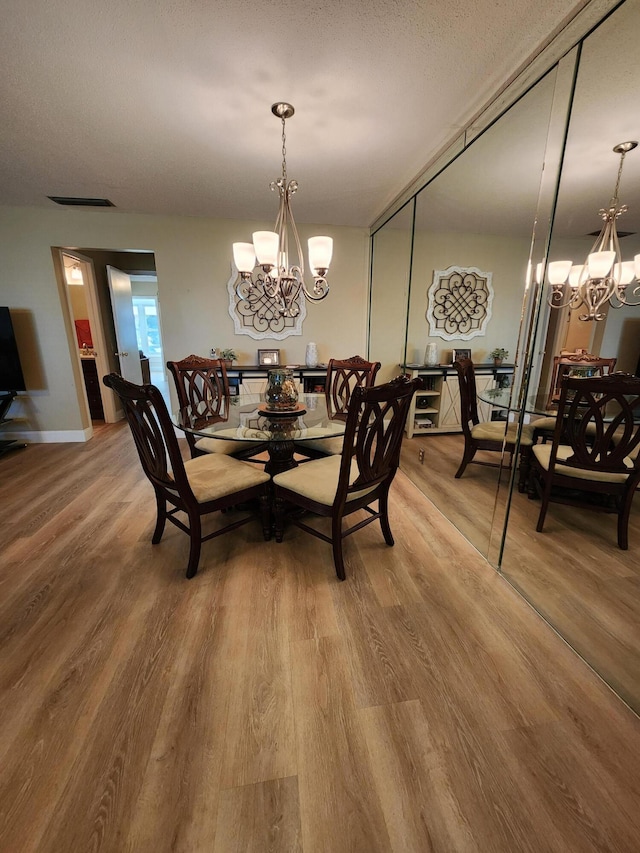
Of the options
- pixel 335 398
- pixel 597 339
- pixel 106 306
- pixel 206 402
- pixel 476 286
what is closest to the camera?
pixel 597 339

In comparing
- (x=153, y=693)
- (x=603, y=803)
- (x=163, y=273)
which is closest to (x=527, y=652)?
(x=603, y=803)

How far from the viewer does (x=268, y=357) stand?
3.99m

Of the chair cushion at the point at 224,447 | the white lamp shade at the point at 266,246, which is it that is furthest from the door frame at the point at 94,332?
the white lamp shade at the point at 266,246

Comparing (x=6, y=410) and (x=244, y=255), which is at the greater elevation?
(x=244, y=255)

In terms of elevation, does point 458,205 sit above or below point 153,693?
above

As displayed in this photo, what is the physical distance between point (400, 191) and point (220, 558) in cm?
319

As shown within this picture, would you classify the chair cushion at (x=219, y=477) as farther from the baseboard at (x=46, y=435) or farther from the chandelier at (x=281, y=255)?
the baseboard at (x=46, y=435)

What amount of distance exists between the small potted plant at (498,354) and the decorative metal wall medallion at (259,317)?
2.53 meters

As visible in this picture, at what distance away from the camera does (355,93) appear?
68.5 inches

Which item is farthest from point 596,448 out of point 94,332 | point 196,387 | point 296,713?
point 94,332

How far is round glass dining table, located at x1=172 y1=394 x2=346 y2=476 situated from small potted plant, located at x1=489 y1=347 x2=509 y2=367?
948 mm

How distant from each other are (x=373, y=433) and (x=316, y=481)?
0.42 metres

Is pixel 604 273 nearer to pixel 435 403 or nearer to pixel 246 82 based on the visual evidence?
pixel 246 82

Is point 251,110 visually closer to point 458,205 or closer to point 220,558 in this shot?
point 458,205
